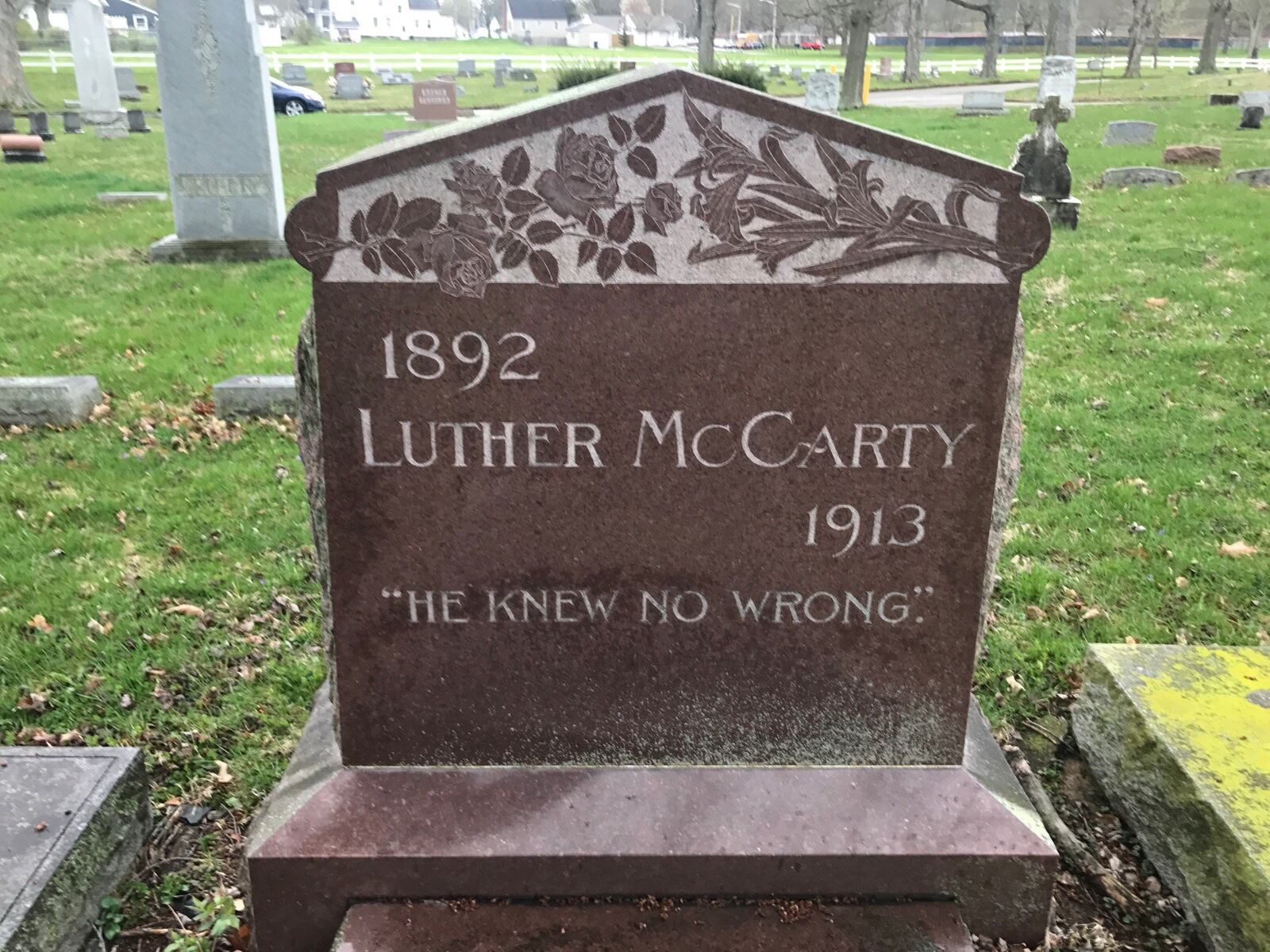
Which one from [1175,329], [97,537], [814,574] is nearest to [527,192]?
[814,574]

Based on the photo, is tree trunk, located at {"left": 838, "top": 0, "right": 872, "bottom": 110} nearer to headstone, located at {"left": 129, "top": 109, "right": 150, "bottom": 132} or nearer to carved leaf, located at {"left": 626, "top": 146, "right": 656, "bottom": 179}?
headstone, located at {"left": 129, "top": 109, "right": 150, "bottom": 132}

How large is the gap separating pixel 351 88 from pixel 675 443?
3823cm

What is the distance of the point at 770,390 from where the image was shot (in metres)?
2.49

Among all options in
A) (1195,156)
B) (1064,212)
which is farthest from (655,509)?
(1195,156)

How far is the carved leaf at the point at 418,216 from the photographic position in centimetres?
232

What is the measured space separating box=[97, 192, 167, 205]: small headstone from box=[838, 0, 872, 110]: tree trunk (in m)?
22.2

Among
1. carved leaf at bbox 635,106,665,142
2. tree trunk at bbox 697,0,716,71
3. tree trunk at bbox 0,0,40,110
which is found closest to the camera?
carved leaf at bbox 635,106,665,142

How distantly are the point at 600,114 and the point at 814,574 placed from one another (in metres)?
1.25

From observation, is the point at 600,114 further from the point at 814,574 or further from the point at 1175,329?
the point at 1175,329

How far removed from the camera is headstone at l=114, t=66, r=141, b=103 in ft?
97.2

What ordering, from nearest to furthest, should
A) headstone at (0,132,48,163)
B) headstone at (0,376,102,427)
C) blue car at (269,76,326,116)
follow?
headstone at (0,376,102,427) < headstone at (0,132,48,163) < blue car at (269,76,326,116)

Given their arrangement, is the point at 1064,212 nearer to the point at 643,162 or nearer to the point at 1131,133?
the point at 1131,133

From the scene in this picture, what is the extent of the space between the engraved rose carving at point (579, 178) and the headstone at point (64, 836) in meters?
1.98

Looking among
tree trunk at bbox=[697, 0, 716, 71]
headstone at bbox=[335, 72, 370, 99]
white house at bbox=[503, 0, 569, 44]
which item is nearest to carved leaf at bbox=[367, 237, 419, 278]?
tree trunk at bbox=[697, 0, 716, 71]
